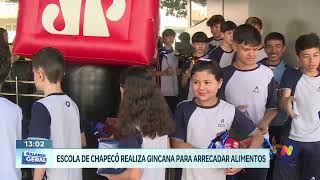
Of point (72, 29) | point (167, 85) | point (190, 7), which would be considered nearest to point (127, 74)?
point (72, 29)

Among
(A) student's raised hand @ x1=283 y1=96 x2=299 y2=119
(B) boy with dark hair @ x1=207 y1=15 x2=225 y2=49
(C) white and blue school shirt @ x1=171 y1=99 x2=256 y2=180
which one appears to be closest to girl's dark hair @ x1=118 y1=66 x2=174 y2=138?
(C) white and blue school shirt @ x1=171 y1=99 x2=256 y2=180

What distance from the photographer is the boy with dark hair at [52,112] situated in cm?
239

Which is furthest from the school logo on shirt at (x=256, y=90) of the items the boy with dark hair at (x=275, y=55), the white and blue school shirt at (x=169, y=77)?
the white and blue school shirt at (x=169, y=77)

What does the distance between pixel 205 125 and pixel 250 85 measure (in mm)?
626

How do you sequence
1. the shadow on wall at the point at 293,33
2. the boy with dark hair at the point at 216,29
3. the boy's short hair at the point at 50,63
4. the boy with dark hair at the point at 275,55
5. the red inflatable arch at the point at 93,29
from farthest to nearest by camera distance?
the boy with dark hair at the point at 216,29, the shadow on wall at the point at 293,33, the boy with dark hair at the point at 275,55, the red inflatable arch at the point at 93,29, the boy's short hair at the point at 50,63

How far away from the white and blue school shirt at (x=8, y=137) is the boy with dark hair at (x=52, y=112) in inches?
3.5

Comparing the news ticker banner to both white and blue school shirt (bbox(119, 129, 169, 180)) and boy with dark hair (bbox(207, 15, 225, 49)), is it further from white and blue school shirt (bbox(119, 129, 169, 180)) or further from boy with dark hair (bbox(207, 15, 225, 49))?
boy with dark hair (bbox(207, 15, 225, 49))

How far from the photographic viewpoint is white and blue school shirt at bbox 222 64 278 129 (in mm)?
3121

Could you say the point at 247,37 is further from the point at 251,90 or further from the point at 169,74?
the point at 169,74

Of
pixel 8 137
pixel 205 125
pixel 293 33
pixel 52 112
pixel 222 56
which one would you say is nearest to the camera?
pixel 8 137

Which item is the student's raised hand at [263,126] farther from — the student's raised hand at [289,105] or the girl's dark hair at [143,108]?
the girl's dark hair at [143,108]

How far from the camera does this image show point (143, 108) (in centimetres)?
237

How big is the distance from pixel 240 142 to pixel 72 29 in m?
1.21

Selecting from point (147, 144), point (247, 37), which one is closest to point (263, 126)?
point (247, 37)
